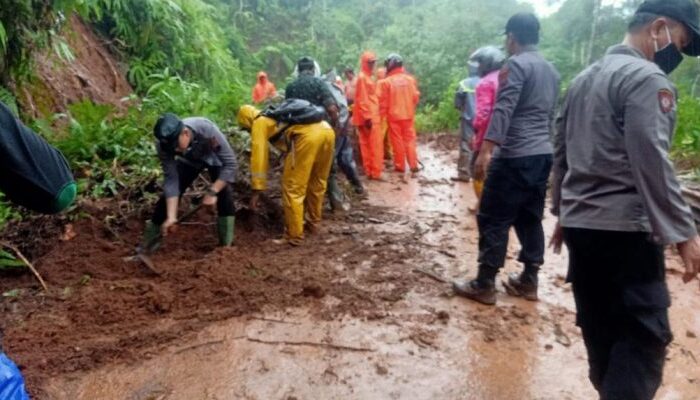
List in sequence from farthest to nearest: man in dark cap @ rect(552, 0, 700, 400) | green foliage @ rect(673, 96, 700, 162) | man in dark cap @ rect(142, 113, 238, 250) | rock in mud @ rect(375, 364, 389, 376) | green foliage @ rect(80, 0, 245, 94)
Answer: green foliage @ rect(80, 0, 245, 94), green foliage @ rect(673, 96, 700, 162), man in dark cap @ rect(142, 113, 238, 250), rock in mud @ rect(375, 364, 389, 376), man in dark cap @ rect(552, 0, 700, 400)

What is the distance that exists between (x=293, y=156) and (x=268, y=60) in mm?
20871

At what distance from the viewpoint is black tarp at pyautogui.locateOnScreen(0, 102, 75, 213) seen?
123cm

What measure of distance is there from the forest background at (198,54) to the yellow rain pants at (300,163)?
58.4 inches

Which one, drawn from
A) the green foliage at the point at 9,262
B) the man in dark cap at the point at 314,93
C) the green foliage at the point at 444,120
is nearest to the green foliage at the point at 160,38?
the man in dark cap at the point at 314,93

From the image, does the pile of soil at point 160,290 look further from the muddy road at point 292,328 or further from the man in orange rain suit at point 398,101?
the man in orange rain suit at point 398,101

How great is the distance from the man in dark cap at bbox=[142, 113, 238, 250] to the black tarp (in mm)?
2617

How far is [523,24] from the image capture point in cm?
341

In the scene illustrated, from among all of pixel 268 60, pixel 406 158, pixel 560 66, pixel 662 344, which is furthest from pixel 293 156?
pixel 560 66

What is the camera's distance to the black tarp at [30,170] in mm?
1228

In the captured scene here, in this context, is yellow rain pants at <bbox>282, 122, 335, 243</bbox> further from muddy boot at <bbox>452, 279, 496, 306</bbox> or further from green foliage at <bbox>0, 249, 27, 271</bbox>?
green foliage at <bbox>0, 249, 27, 271</bbox>

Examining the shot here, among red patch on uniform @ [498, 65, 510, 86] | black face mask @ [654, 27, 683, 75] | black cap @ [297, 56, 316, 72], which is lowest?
black cap @ [297, 56, 316, 72]

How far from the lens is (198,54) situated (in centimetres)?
1066

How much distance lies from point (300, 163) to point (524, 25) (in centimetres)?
225

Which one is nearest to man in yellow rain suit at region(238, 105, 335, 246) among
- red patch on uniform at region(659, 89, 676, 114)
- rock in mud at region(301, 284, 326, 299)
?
rock in mud at region(301, 284, 326, 299)
